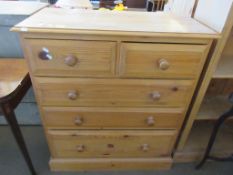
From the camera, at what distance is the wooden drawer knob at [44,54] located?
30.6 inches

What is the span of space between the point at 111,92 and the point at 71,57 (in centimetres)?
27

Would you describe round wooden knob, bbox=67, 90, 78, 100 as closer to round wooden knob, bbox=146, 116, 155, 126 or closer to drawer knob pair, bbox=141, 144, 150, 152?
round wooden knob, bbox=146, 116, 155, 126

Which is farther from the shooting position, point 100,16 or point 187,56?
point 100,16

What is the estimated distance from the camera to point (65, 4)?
1.51 metres

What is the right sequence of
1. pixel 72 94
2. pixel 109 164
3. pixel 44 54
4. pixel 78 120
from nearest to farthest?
pixel 44 54, pixel 72 94, pixel 78 120, pixel 109 164

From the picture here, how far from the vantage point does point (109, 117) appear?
1.02m

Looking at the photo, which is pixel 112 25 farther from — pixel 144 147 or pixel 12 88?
pixel 144 147

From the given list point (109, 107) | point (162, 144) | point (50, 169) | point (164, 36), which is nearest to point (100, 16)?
point (164, 36)

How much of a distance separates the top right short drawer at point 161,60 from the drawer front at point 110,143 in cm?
41

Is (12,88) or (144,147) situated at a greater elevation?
(12,88)

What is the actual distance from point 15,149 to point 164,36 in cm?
133

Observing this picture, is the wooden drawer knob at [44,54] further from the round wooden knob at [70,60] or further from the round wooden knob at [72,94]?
the round wooden knob at [72,94]

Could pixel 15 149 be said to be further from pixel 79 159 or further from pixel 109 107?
pixel 109 107

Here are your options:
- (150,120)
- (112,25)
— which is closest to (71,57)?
(112,25)
